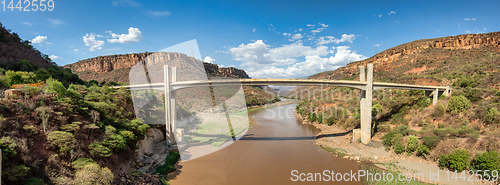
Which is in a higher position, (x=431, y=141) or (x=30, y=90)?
(x=30, y=90)

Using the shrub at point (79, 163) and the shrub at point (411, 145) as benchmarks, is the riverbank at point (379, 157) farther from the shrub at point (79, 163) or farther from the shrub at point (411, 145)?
the shrub at point (79, 163)

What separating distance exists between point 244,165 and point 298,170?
4339 millimetres

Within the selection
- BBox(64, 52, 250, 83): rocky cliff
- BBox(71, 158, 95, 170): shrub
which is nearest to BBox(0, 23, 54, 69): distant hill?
BBox(71, 158, 95, 170): shrub

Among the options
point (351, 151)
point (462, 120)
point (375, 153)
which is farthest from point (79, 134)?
point (462, 120)

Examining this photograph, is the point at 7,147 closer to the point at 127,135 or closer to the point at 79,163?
the point at 79,163

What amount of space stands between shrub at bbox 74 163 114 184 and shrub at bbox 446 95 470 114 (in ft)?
100

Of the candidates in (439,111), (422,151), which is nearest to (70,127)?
(422,151)

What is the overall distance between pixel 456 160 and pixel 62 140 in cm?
2375

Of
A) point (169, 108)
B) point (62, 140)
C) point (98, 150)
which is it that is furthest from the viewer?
point (169, 108)

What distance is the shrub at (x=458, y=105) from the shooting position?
2120cm

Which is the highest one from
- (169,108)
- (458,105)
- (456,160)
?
(169,108)

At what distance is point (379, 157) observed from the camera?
58.7ft

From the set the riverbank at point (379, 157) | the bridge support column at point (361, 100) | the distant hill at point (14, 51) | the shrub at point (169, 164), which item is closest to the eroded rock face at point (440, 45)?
the bridge support column at point (361, 100)

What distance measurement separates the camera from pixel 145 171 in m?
14.3
